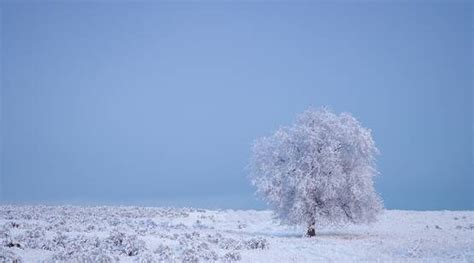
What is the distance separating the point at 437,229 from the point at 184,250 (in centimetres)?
2495

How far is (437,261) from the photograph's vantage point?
26531 millimetres

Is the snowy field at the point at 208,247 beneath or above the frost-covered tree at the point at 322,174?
beneath

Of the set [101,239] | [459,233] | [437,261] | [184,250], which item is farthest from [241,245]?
[459,233]

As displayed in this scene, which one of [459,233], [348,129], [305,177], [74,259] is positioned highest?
[348,129]

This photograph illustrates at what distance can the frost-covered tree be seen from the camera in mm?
39719

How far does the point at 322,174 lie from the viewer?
131 feet

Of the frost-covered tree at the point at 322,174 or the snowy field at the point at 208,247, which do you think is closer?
the snowy field at the point at 208,247

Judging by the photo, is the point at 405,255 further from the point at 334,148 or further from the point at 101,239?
the point at 101,239

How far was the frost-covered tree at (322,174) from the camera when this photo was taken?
39.7 meters

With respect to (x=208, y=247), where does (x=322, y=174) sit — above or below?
above

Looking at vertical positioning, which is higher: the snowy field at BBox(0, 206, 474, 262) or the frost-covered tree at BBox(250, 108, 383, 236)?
the frost-covered tree at BBox(250, 108, 383, 236)

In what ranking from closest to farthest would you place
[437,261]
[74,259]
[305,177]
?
[74,259] → [437,261] → [305,177]

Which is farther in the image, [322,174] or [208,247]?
[322,174]

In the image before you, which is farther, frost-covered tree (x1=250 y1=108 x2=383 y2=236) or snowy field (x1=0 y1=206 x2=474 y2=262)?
frost-covered tree (x1=250 y1=108 x2=383 y2=236)
